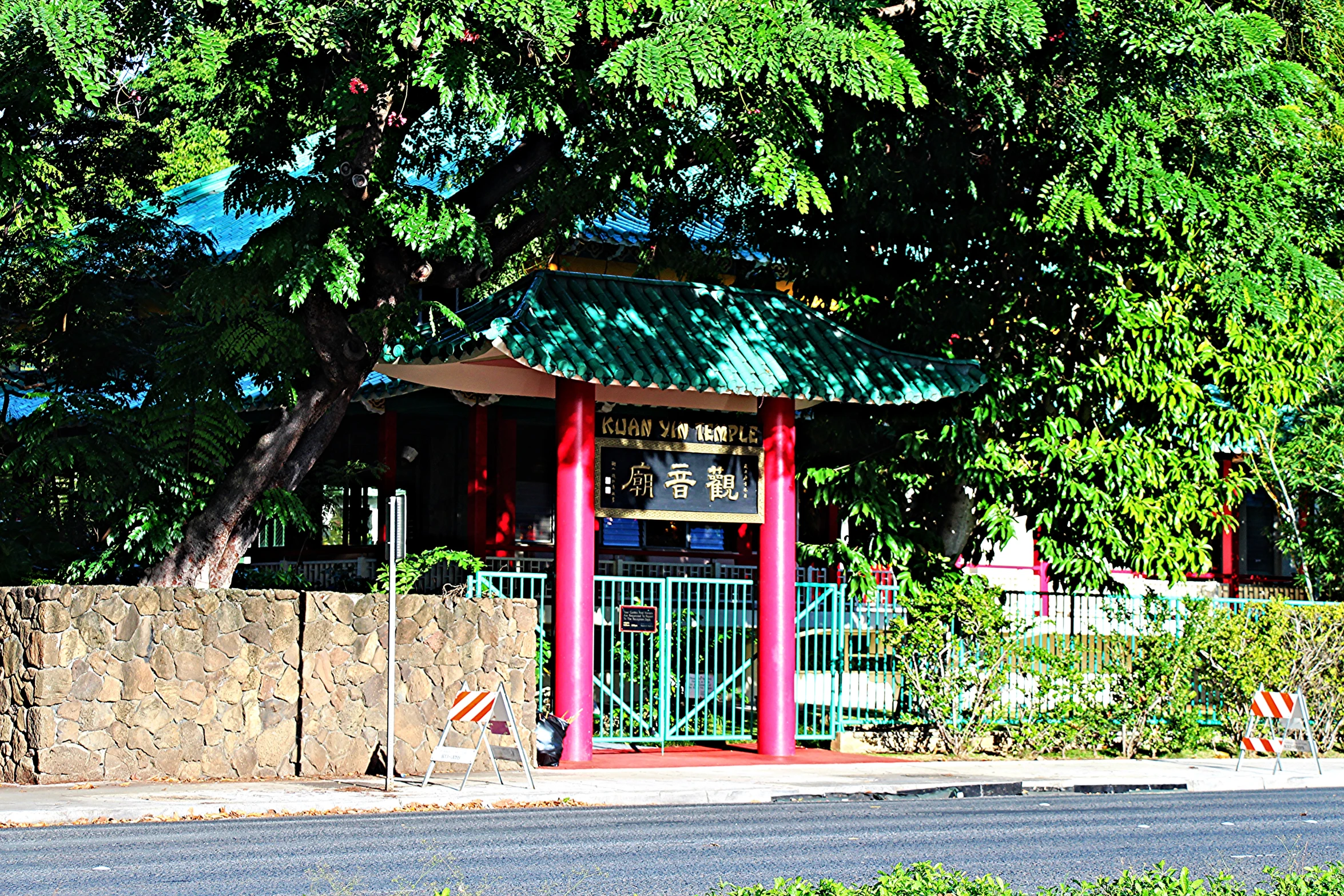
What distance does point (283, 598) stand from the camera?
16062 millimetres

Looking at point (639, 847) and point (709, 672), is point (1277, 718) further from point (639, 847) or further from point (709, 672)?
point (639, 847)

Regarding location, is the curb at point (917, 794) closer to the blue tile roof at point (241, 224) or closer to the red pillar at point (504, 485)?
the blue tile roof at point (241, 224)

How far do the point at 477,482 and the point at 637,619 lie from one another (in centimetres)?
712

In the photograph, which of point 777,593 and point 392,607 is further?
point 777,593

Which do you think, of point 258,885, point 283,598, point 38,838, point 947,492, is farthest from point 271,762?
point 947,492

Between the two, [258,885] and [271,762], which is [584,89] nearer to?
[271,762]

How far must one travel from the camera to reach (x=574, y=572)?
17844 mm

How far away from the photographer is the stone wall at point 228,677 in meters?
14.9

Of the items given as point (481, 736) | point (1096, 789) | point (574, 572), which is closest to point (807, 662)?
point (574, 572)

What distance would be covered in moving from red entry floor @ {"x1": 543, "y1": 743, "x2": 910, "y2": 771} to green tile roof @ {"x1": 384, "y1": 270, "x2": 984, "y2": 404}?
402 cm

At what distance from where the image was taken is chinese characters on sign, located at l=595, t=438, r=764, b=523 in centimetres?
1841

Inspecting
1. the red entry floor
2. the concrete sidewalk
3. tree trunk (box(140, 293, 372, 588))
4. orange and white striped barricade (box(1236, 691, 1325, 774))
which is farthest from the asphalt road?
tree trunk (box(140, 293, 372, 588))

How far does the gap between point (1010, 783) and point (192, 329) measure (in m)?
9.43

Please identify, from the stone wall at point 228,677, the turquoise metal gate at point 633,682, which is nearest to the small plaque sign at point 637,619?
the turquoise metal gate at point 633,682
